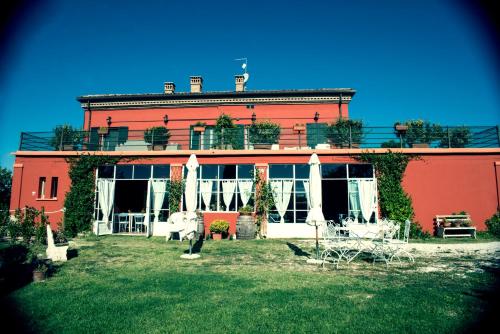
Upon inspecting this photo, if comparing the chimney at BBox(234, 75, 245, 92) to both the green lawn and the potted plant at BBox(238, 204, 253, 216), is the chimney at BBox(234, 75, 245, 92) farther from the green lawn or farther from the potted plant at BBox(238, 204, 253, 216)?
the green lawn

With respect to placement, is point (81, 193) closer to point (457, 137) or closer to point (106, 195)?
point (106, 195)

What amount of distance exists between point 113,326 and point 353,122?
11.8 metres

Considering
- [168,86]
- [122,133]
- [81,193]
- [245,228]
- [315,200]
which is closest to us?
[315,200]

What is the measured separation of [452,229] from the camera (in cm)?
1122

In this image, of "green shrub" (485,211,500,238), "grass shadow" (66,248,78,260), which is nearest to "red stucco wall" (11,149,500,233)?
"green shrub" (485,211,500,238)

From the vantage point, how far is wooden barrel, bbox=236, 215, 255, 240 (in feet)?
36.5

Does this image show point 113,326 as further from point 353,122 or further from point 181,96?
point 181,96

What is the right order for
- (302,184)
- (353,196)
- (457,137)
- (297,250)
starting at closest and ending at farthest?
(297,250)
(353,196)
(302,184)
(457,137)

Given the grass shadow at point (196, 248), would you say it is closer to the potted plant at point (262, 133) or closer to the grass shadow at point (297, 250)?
the grass shadow at point (297, 250)

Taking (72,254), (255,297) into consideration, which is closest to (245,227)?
(72,254)

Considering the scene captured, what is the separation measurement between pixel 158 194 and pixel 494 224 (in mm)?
12758

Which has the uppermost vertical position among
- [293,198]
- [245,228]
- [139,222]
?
[293,198]

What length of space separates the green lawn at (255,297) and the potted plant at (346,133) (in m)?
6.68

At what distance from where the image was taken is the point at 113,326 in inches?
133
